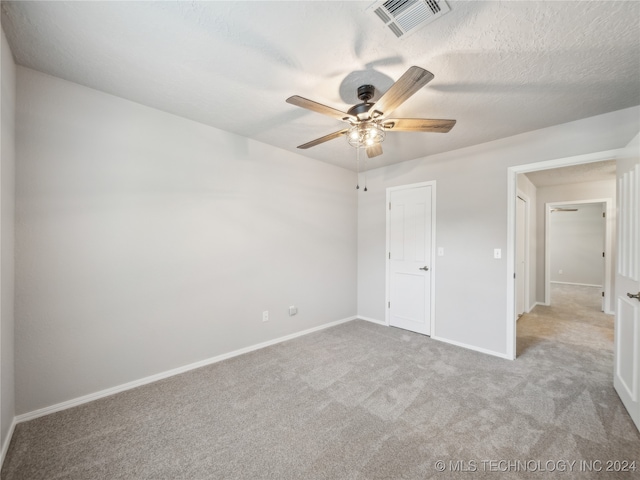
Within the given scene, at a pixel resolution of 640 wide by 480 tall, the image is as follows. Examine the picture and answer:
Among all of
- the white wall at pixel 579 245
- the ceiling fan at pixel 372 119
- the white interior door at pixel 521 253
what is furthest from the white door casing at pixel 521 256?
the white wall at pixel 579 245

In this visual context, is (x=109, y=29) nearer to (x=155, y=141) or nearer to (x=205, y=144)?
(x=155, y=141)

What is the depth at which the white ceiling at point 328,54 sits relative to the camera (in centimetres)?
133

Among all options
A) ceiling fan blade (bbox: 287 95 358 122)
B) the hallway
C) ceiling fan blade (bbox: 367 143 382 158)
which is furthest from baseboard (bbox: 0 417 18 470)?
the hallway

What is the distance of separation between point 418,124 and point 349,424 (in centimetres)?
226

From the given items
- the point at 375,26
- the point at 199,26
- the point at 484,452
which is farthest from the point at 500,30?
the point at 484,452

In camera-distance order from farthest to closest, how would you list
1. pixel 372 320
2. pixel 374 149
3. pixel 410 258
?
1. pixel 372 320
2. pixel 410 258
3. pixel 374 149

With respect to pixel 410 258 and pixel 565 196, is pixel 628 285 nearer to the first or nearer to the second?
pixel 410 258

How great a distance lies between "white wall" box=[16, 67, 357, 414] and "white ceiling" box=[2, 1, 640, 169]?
0.31 m

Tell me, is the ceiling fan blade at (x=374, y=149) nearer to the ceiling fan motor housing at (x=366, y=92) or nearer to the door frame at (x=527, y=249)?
the ceiling fan motor housing at (x=366, y=92)

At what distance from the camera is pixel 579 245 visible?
7117 millimetres

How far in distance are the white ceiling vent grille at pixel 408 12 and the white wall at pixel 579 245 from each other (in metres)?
8.01

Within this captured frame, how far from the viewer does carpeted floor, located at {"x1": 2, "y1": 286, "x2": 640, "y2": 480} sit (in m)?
1.46

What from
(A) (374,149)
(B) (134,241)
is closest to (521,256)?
(A) (374,149)

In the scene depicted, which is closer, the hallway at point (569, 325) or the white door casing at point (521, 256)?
the hallway at point (569, 325)
